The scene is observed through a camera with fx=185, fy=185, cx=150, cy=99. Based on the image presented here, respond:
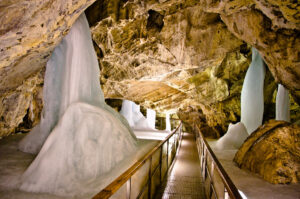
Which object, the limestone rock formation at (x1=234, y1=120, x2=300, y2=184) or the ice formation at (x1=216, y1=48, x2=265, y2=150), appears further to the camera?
the ice formation at (x1=216, y1=48, x2=265, y2=150)

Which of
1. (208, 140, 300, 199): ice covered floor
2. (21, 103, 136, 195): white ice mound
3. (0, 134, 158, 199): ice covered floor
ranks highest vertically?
(21, 103, 136, 195): white ice mound

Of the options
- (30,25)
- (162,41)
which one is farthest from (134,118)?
(30,25)

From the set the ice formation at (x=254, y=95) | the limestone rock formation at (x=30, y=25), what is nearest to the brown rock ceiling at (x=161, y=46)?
the limestone rock formation at (x=30, y=25)

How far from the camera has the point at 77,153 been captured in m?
3.27

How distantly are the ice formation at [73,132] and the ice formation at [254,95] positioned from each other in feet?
20.8

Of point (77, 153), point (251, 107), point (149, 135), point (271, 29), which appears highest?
point (271, 29)

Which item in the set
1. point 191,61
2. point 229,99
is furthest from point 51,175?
point 229,99

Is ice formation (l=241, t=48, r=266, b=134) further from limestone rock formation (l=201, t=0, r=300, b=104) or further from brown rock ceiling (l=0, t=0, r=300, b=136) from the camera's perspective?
limestone rock formation (l=201, t=0, r=300, b=104)

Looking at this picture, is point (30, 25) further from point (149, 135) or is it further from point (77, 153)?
point (149, 135)

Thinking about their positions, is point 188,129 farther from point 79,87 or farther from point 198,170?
point 79,87

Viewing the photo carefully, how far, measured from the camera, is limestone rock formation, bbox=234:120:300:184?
153 inches

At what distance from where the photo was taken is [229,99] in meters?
12.4

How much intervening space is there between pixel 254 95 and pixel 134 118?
894cm

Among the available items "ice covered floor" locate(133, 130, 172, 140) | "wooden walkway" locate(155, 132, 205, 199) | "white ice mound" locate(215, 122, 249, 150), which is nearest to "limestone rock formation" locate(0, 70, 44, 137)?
"ice covered floor" locate(133, 130, 172, 140)
